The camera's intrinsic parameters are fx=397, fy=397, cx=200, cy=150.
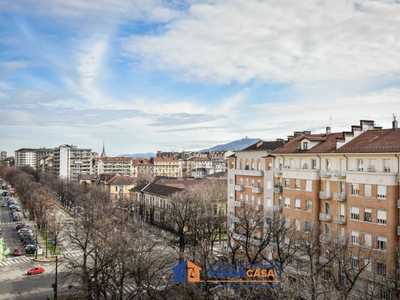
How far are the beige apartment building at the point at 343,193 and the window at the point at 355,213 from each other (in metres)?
0.09

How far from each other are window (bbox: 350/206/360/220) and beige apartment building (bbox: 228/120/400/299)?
9 cm

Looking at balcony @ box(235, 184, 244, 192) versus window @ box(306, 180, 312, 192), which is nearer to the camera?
window @ box(306, 180, 312, 192)

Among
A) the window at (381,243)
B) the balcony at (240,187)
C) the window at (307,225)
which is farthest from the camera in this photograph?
the balcony at (240,187)

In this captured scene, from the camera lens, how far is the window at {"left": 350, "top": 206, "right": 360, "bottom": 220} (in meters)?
36.0

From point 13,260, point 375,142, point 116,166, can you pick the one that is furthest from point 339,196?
point 116,166

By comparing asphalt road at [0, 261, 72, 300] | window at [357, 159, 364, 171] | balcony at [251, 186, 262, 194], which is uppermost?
window at [357, 159, 364, 171]

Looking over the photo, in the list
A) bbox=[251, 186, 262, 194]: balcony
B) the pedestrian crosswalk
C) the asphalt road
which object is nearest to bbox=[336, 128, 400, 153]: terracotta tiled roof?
bbox=[251, 186, 262, 194]: balcony

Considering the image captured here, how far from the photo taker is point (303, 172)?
140 feet

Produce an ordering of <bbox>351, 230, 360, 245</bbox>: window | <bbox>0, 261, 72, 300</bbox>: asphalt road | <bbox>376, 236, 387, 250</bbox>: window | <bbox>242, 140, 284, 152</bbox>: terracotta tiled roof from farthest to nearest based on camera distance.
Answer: <bbox>242, 140, 284, 152</bbox>: terracotta tiled roof, <bbox>0, 261, 72, 300</bbox>: asphalt road, <bbox>351, 230, 360, 245</bbox>: window, <bbox>376, 236, 387, 250</bbox>: window

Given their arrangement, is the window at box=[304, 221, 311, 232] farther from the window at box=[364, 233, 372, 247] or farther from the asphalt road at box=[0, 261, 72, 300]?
the asphalt road at box=[0, 261, 72, 300]

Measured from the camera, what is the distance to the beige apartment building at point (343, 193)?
33156 millimetres

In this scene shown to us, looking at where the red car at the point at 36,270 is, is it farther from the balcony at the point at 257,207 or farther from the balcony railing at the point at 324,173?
the balcony railing at the point at 324,173

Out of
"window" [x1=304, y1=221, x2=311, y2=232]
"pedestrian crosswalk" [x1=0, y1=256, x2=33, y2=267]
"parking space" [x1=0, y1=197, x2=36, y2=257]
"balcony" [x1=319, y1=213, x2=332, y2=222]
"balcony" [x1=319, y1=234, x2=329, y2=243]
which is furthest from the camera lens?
"parking space" [x1=0, y1=197, x2=36, y2=257]

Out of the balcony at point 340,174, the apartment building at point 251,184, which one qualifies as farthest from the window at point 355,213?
the apartment building at point 251,184
